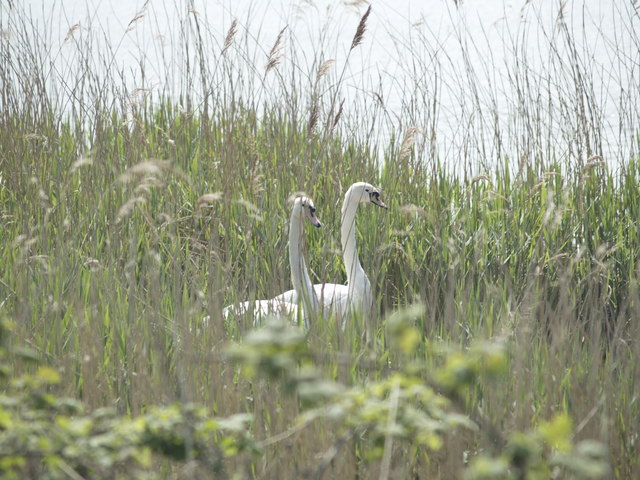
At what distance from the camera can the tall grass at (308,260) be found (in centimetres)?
252

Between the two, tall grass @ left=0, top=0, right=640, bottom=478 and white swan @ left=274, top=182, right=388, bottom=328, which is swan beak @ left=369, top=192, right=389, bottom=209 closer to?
white swan @ left=274, top=182, right=388, bottom=328

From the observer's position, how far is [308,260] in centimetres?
421

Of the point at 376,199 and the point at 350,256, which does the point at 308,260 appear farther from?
the point at 376,199

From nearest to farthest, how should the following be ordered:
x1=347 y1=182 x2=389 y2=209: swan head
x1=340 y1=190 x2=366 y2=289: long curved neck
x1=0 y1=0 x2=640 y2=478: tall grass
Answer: x1=0 y1=0 x2=640 y2=478: tall grass
x1=340 y1=190 x2=366 y2=289: long curved neck
x1=347 y1=182 x2=389 y2=209: swan head

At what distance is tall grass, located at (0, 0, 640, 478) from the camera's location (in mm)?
2523

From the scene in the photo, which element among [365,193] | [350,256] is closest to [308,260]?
[350,256]

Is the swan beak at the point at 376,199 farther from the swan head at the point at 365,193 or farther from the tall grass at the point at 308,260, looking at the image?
the tall grass at the point at 308,260

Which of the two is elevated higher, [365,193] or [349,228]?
[365,193]

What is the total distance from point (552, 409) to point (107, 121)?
12.0 feet

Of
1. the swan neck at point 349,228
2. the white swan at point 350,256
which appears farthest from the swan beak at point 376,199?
the swan neck at point 349,228

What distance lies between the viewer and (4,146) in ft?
16.2

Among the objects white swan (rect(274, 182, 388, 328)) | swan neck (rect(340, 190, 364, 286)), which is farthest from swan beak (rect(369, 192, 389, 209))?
swan neck (rect(340, 190, 364, 286))

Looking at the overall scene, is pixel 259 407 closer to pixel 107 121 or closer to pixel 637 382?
pixel 637 382

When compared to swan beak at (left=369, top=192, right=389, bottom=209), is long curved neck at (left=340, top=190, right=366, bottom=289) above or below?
A: below
